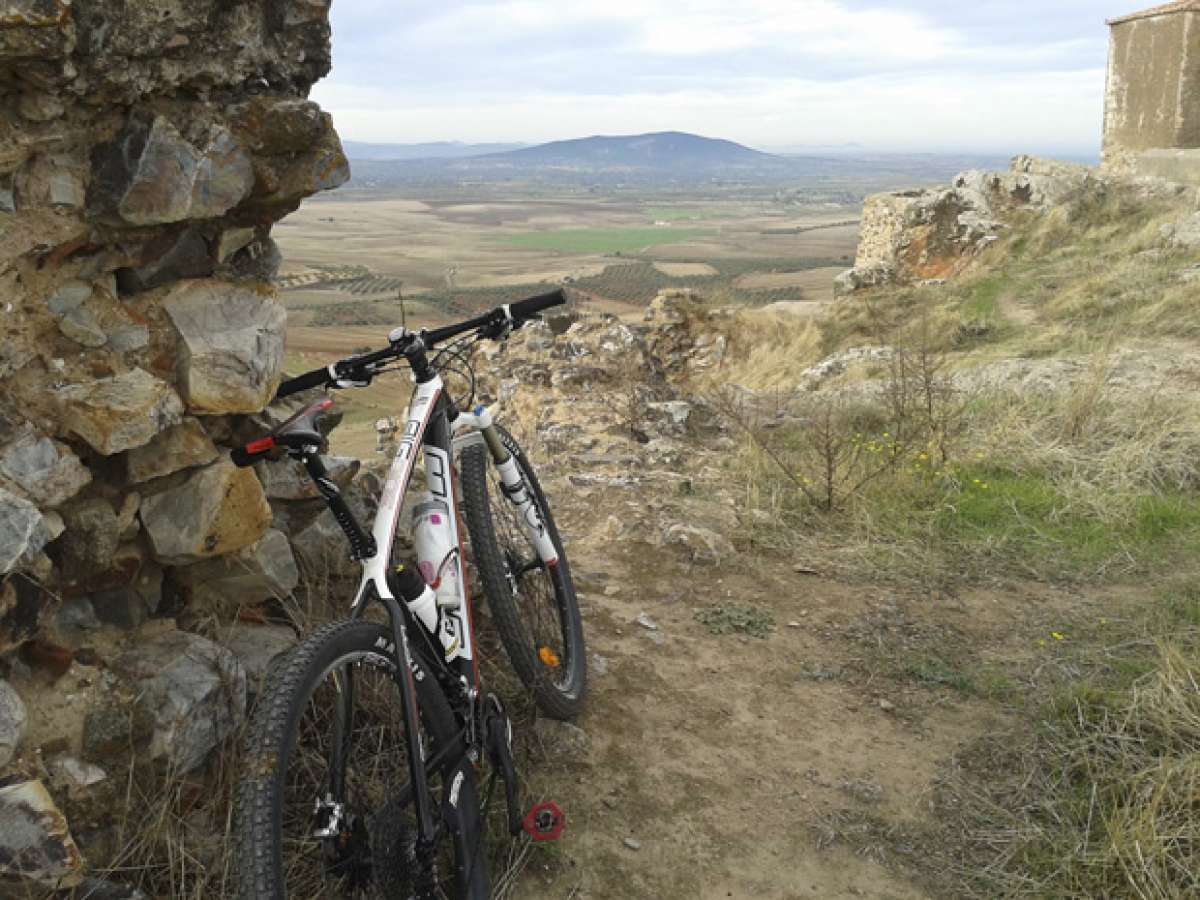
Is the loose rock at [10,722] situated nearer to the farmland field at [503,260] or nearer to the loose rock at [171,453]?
the loose rock at [171,453]

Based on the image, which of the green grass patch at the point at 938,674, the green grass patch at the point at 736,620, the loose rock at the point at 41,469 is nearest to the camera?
the loose rock at the point at 41,469

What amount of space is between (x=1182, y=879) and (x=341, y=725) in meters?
2.15

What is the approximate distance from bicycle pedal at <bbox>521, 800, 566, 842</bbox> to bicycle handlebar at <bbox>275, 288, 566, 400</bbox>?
1.37 m

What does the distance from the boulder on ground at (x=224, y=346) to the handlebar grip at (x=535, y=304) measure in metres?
0.77

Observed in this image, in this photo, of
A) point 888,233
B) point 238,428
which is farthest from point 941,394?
point 888,233

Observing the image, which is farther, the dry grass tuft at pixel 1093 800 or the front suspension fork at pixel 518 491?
the front suspension fork at pixel 518 491

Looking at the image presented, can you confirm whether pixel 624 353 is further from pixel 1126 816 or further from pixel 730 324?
pixel 1126 816

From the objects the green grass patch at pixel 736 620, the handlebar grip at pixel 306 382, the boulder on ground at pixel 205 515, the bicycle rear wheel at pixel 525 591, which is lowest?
the green grass patch at pixel 736 620

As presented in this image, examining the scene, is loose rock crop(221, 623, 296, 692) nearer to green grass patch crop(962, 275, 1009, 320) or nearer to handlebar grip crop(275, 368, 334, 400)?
handlebar grip crop(275, 368, 334, 400)

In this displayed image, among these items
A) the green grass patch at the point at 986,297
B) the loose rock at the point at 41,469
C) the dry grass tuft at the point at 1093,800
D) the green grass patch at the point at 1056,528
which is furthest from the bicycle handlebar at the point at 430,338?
the green grass patch at the point at 986,297

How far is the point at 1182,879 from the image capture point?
2.33 meters

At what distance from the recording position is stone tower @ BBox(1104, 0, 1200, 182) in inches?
758

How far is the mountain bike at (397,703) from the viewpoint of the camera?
1.89m

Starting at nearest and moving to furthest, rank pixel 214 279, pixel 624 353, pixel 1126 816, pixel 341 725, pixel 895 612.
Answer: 1. pixel 341 725
2. pixel 1126 816
3. pixel 214 279
4. pixel 895 612
5. pixel 624 353
